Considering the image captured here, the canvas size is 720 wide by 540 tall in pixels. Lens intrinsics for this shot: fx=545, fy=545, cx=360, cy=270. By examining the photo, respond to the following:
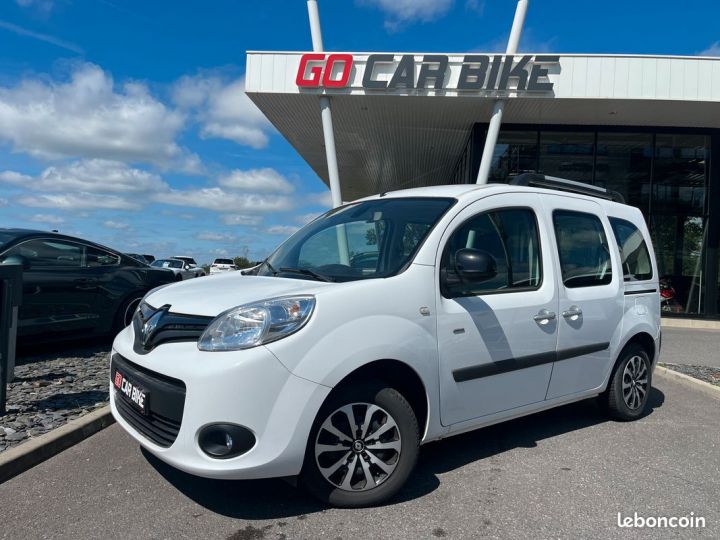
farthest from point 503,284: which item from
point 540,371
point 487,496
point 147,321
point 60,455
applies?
point 60,455

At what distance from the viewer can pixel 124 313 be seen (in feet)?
23.6

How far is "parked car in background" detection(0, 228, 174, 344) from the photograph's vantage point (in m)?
6.18

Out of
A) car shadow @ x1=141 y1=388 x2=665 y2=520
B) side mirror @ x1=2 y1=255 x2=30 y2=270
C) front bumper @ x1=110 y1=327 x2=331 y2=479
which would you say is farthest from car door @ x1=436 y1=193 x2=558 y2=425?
side mirror @ x1=2 y1=255 x2=30 y2=270

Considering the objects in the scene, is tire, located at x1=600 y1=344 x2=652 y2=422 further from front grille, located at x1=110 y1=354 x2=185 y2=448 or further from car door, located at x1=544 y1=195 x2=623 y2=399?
front grille, located at x1=110 y1=354 x2=185 y2=448

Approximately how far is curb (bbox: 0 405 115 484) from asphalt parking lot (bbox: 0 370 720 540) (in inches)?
2.5

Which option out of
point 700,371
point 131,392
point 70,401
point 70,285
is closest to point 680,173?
point 700,371

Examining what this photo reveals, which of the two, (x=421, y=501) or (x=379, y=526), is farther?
(x=421, y=501)

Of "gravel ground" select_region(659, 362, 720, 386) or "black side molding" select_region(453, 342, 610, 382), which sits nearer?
"black side molding" select_region(453, 342, 610, 382)

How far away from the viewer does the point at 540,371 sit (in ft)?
12.3

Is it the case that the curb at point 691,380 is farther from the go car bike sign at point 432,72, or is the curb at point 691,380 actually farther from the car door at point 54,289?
Answer: the go car bike sign at point 432,72

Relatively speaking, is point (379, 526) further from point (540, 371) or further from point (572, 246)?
point (572, 246)

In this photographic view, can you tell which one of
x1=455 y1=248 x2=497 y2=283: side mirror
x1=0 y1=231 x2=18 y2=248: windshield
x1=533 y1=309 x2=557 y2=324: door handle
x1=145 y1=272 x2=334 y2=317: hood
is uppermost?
x1=0 y1=231 x2=18 y2=248: windshield

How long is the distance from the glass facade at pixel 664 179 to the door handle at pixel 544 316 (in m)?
11.5

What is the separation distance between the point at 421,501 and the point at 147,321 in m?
1.89
